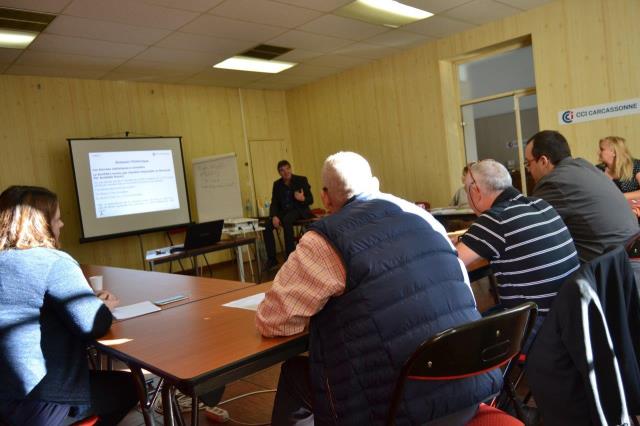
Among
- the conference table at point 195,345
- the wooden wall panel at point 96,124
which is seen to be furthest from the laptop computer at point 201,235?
the wooden wall panel at point 96,124

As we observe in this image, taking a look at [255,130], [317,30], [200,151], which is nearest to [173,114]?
[200,151]

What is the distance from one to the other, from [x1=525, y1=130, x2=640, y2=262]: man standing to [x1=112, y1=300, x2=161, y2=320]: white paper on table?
1.79 metres

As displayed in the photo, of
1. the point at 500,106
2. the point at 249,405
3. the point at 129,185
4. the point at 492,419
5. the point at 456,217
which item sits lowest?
the point at 249,405

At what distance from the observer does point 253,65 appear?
6988mm

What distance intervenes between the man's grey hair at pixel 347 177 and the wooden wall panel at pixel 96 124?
5.94 m

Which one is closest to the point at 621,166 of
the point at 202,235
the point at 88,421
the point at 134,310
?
the point at 202,235

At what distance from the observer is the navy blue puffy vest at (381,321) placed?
119 centimetres

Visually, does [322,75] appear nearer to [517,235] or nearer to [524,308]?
[517,235]

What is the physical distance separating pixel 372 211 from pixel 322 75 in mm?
7059

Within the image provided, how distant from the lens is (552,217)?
1816 millimetres

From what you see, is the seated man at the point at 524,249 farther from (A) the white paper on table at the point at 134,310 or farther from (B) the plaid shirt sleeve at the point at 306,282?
(A) the white paper on table at the point at 134,310

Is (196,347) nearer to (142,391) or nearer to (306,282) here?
(142,391)

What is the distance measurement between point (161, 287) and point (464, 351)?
1.76m

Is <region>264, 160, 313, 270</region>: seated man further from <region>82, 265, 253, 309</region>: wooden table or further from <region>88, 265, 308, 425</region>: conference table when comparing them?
<region>88, 265, 308, 425</region>: conference table
